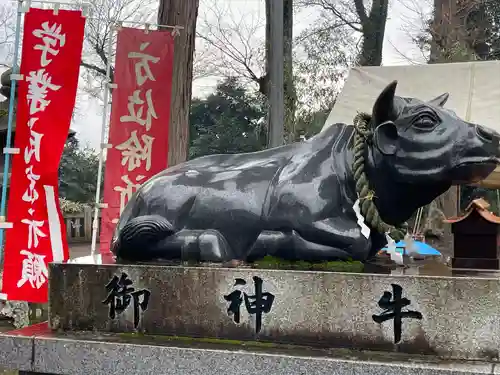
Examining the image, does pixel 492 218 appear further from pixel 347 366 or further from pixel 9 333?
pixel 9 333

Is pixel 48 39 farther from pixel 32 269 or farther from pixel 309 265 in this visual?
pixel 309 265

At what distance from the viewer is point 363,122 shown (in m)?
2.81

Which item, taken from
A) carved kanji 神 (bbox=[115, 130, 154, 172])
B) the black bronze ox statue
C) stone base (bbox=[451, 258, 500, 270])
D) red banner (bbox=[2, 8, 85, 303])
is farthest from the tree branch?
the black bronze ox statue

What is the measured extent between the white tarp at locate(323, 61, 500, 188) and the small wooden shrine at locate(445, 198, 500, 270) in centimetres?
274

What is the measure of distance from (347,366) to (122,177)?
14.3 feet

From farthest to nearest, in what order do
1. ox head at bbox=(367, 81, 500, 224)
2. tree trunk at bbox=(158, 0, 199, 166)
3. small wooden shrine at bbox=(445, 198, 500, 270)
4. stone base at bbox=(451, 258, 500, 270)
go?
tree trunk at bbox=(158, 0, 199, 166), small wooden shrine at bbox=(445, 198, 500, 270), stone base at bbox=(451, 258, 500, 270), ox head at bbox=(367, 81, 500, 224)

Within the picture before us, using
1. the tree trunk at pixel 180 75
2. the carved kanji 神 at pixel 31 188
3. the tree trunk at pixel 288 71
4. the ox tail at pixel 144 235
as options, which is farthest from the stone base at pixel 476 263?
the tree trunk at pixel 288 71

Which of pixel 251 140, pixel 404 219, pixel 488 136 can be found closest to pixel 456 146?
pixel 488 136

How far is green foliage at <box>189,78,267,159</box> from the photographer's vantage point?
1914 cm

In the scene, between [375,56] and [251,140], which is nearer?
[375,56]

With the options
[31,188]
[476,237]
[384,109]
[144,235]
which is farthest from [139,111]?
[384,109]

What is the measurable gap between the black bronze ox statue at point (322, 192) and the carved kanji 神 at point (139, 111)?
3.36 metres

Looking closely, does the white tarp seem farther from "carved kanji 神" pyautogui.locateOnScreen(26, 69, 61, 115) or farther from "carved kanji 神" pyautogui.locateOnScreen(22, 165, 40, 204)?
"carved kanji 神" pyautogui.locateOnScreen(22, 165, 40, 204)

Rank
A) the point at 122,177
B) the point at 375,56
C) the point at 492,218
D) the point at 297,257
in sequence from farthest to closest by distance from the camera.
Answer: the point at 375,56, the point at 122,177, the point at 492,218, the point at 297,257
